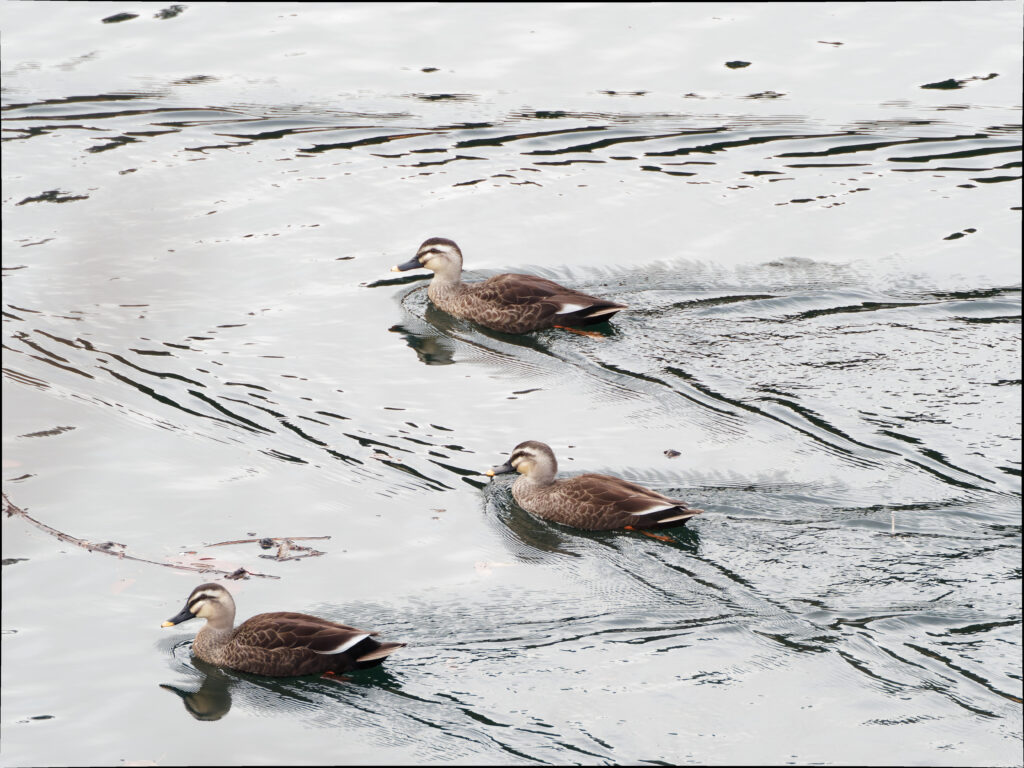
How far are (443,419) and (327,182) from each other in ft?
20.2

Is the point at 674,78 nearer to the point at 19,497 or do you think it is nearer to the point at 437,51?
the point at 437,51

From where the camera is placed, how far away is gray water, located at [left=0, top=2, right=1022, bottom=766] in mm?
8930

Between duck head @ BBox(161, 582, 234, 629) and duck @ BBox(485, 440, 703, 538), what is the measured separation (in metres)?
2.64

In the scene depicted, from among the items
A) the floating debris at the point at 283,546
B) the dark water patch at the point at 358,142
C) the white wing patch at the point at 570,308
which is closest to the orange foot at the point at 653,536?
the floating debris at the point at 283,546

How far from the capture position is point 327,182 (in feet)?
57.8

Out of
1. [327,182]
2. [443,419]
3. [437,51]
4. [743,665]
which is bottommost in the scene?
[743,665]

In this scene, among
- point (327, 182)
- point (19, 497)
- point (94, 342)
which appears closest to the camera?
point (19, 497)

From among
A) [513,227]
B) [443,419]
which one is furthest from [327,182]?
[443,419]

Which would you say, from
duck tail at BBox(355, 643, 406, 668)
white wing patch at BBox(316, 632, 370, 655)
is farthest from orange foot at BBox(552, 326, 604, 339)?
white wing patch at BBox(316, 632, 370, 655)

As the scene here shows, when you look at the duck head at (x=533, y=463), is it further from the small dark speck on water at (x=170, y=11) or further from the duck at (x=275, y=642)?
the small dark speck on water at (x=170, y=11)

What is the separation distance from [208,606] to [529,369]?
4.88 m

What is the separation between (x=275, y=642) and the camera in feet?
30.1

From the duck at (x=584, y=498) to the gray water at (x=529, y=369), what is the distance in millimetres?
187

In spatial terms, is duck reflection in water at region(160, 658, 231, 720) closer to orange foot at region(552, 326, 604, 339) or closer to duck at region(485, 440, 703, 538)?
duck at region(485, 440, 703, 538)
